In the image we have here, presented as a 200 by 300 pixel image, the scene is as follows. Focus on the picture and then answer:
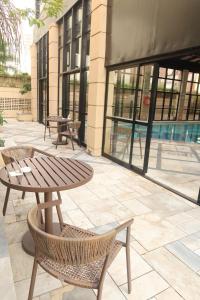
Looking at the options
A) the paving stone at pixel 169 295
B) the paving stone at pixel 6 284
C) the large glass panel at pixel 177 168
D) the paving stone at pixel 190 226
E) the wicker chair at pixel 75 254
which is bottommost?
the paving stone at pixel 169 295

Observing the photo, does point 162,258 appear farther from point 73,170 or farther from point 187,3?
point 187,3

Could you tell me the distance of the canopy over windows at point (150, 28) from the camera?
2959 mm

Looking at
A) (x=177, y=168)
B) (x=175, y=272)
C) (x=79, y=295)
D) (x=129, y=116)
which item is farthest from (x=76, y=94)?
(x=79, y=295)

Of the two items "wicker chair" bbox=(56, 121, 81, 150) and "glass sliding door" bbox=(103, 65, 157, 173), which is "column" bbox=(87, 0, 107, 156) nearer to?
"glass sliding door" bbox=(103, 65, 157, 173)

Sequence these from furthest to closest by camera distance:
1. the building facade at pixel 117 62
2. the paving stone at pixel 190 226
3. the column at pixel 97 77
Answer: the column at pixel 97 77, the building facade at pixel 117 62, the paving stone at pixel 190 226

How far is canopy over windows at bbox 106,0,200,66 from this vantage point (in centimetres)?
296

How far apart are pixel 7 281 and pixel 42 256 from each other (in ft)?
0.84

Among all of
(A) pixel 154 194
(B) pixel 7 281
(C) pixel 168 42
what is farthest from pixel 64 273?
(C) pixel 168 42

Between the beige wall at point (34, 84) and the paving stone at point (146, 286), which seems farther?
the beige wall at point (34, 84)

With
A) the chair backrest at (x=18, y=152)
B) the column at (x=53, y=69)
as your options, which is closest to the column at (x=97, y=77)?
the chair backrest at (x=18, y=152)

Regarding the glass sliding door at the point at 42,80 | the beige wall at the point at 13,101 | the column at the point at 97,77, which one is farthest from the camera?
the beige wall at the point at 13,101

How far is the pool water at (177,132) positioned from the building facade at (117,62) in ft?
1.01

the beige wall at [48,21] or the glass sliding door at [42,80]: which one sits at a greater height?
the beige wall at [48,21]

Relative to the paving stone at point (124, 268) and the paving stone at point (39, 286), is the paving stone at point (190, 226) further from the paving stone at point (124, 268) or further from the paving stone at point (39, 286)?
the paving stone at point (39, 286)
